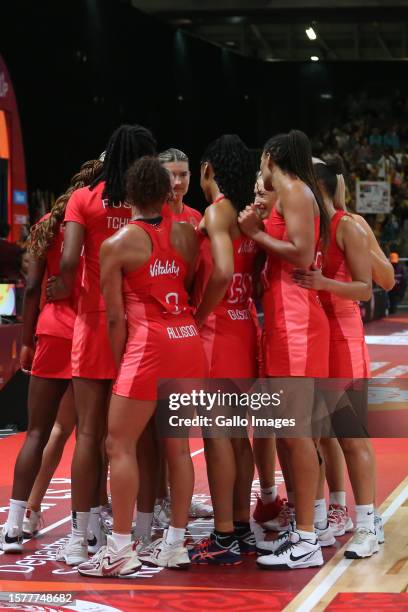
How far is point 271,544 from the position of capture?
168 inches

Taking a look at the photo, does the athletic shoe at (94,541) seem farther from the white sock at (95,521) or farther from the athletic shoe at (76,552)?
the athletic shoe at (76,552)

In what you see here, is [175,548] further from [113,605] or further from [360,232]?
[360,232]

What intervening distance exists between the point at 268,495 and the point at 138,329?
45.1 inches

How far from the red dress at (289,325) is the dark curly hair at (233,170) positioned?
0.13m

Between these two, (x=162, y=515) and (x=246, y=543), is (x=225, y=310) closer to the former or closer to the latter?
(x=246, y=543)

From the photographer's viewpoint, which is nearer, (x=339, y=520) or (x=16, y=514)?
(x=16, y=514)

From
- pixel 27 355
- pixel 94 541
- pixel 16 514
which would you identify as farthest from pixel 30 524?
pixel 27 355

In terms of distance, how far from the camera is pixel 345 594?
3.70 meters

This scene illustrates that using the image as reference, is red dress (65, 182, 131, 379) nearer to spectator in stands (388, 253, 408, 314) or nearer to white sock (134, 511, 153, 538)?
white sock (134, 511, 153, 538)

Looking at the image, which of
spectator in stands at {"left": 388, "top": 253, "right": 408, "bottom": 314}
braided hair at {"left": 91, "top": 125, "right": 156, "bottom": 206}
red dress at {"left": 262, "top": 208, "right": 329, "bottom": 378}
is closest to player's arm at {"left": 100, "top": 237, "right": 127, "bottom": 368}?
braided hair at {"left": 91, "top": 125, "right": 156, "bottom": 206}

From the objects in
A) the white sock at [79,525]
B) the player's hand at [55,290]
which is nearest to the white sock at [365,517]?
the white sock at [79,525]

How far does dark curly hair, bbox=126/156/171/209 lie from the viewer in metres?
3.84

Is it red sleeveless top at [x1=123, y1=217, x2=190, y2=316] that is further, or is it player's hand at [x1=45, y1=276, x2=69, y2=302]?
player's hand at [x1=45, y1=276, x2=69, y2=302]

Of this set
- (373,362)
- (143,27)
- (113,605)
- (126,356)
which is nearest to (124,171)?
(126,356)
